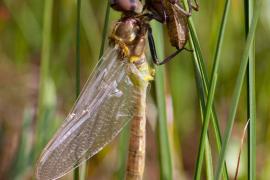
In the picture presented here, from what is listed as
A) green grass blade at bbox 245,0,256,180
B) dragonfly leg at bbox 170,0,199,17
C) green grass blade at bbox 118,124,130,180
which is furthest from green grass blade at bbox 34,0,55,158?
green grass blade at bbox 245,0,256,180

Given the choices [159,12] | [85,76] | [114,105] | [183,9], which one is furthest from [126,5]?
[85,76]

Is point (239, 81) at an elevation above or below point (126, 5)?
below

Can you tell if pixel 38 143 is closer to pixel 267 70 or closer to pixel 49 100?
pixel 49 100

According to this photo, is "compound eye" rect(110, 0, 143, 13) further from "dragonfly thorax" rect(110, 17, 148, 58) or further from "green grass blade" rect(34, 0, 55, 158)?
"green grass blade" rect(34, 0, 55, 158)

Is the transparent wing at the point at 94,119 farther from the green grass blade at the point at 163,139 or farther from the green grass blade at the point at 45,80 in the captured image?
the green grass blade at the point at 163,139

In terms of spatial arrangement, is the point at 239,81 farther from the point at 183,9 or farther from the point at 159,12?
the point at 159,12

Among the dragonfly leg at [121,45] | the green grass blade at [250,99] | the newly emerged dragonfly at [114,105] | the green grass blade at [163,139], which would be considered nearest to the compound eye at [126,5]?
the newly emerged dragonfly at [114,105]
